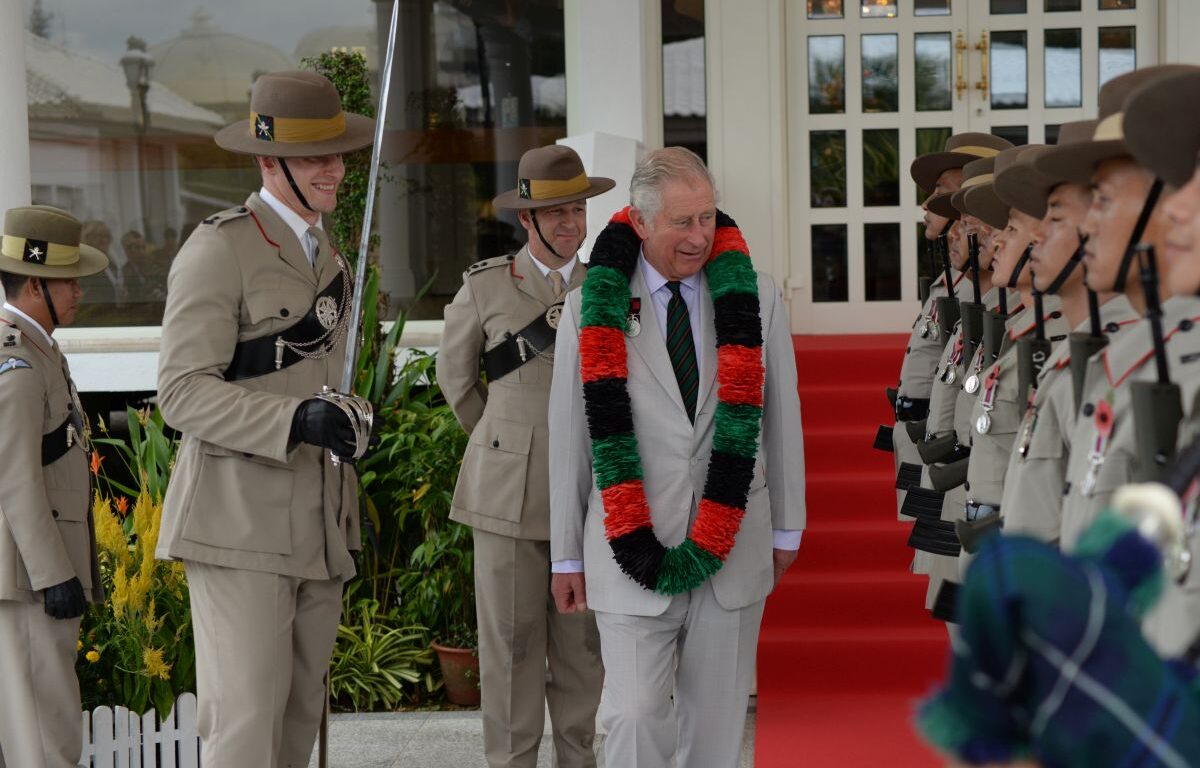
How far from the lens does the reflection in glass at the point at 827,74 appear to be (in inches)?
350

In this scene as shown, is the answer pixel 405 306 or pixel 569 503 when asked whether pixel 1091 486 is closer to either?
pixel 569 503

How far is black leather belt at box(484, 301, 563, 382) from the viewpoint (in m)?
4.68

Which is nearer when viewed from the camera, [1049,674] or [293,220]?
[1049,674]

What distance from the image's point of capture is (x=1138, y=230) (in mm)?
2580

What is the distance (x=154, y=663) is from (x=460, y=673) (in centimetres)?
164

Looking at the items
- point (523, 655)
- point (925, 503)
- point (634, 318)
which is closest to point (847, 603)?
point (925, 503)

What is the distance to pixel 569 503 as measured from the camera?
3.89 metres

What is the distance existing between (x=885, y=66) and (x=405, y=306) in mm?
3349

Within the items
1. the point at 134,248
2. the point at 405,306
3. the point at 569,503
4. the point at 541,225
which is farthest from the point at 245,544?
the point at 134,248

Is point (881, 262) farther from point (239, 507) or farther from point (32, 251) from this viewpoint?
point (239, 507)

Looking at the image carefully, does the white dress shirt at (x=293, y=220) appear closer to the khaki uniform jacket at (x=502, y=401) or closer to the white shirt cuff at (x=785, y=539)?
the khaki uniform jacket at (x=502, y=401)

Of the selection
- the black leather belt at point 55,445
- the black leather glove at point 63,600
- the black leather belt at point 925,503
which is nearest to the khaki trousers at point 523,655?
the black leather belt at point 925,503

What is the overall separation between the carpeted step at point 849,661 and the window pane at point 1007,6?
434 cm

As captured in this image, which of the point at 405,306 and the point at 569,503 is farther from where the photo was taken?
the point at 405,306
